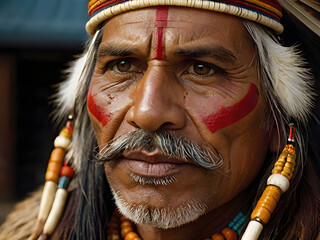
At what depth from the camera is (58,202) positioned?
2.58 meters

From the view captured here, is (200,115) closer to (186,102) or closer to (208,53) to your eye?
(186,102)

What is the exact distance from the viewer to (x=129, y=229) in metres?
2.49

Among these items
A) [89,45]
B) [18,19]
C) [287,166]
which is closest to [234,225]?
[287,166]

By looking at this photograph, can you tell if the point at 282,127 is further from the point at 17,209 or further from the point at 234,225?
the point at 17,209

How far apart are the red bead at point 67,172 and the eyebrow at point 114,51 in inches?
28.4

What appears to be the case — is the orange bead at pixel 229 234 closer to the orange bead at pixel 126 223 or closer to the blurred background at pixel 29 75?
the orange bead at pixel 126 223

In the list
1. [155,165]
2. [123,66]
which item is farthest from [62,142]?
[155,165]

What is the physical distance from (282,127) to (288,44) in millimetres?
419

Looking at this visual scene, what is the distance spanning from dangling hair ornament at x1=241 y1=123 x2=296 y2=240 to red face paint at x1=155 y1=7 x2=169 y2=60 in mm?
730

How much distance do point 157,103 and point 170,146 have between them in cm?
19

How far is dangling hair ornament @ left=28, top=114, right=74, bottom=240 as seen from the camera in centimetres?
252

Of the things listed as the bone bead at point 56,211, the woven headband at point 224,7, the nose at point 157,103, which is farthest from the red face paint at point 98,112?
the bone bead at point 56,211

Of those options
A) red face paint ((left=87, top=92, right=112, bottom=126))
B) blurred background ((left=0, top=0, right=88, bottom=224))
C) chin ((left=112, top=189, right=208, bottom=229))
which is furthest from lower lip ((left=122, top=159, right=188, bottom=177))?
blurred background ((left=0, top=0, right=88, bottom=224))

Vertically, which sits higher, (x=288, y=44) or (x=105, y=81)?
(x=288, y=44)
